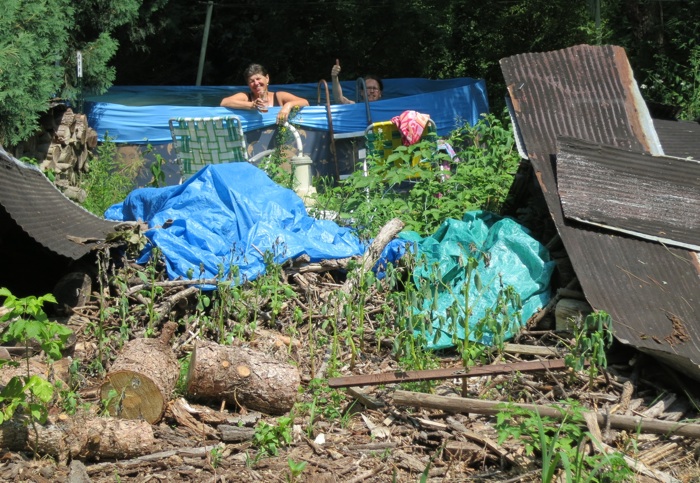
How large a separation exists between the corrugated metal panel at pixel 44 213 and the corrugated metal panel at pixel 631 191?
3062mm

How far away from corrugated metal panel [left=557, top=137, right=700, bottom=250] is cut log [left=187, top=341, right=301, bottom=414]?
221cm

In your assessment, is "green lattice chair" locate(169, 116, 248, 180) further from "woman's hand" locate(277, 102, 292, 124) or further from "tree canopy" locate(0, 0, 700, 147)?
"tree canopy" locate(0, 0, 700, 147)

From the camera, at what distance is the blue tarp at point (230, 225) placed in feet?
20.2

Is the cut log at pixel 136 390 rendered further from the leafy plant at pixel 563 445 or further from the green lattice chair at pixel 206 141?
the green lattice chair at pixel 206 141

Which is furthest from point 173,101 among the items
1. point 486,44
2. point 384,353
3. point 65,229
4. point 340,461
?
point 340,461

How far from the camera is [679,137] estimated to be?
7.41m

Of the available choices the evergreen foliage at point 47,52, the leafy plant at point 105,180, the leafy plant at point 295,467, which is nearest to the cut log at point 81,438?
the leafy plant at point 295,467

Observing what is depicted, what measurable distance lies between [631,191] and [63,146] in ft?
17.6

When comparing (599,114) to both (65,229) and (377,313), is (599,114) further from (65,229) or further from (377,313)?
(65,229)

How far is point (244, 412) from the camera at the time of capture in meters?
4.85

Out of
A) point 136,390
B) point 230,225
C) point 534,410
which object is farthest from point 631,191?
point 136,390

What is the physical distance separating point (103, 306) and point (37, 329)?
4.79ft

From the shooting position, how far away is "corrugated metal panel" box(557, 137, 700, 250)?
592cm

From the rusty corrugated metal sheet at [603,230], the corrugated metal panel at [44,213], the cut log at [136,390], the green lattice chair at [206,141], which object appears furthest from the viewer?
the green lattice chair at [206,141]
